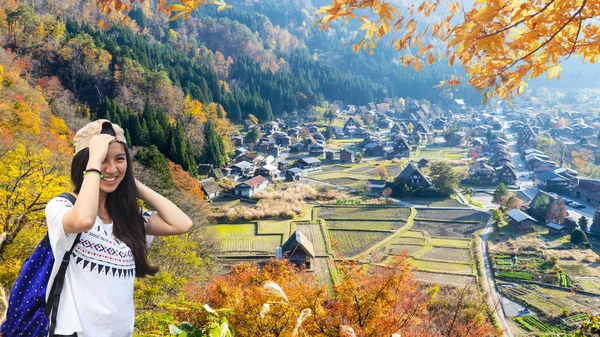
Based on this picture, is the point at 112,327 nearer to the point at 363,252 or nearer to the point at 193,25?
the point at 363,252

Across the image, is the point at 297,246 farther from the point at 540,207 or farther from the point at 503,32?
the point at 540,207

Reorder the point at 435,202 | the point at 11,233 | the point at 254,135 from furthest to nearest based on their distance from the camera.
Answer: the point at 254,135 < the point at 435,202 < the point at 11,233

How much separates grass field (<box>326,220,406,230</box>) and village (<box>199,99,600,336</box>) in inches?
2.6

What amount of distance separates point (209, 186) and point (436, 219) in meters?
16.0

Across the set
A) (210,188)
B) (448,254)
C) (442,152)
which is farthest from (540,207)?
(442,152)

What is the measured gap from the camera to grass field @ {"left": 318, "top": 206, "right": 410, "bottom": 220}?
963 inches

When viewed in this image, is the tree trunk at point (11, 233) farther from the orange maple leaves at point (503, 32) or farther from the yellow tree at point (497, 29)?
the orange maple leaves at point (503, 32)

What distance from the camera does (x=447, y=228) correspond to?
23.0 meters

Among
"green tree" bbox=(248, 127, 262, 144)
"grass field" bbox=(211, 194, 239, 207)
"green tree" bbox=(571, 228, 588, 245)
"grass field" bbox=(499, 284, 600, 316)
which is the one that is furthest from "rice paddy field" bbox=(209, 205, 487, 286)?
"green tree" bbox=(248, 127, 262, 144)

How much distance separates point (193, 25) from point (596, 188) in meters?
70.4

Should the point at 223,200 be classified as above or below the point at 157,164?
below

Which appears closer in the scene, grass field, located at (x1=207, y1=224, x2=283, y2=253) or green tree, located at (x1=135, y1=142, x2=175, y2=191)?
green tree, located at (x1=135, y1=142, x2=175, y2=191)

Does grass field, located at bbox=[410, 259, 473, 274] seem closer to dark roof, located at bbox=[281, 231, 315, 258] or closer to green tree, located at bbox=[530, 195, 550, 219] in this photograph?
dark roof, located at bbox=[281, 231, 315, 258]

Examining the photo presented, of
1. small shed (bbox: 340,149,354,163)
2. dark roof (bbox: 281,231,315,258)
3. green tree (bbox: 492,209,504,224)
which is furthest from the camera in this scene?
small shed (bbox: 340,149,354,163)
